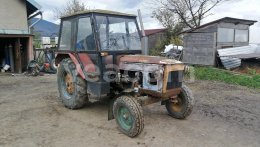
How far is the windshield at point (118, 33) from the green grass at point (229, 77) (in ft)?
18.1

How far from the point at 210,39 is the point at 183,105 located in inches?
363

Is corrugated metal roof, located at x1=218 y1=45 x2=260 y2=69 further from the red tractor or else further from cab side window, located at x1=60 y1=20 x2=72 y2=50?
cab side window, located at x1=60 y1=20 x2=72 y2=50

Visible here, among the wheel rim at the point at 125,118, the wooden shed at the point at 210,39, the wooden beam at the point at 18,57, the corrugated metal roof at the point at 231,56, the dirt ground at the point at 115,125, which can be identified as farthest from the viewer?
the wooden shed at the point at 210,39

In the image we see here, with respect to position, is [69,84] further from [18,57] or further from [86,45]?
[18,57]

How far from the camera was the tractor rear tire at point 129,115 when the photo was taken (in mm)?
4613

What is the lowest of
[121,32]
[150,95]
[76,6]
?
[150,95]

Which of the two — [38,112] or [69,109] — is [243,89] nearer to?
[69,109]

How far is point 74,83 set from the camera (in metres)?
6.15

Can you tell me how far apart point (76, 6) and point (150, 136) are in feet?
90.0

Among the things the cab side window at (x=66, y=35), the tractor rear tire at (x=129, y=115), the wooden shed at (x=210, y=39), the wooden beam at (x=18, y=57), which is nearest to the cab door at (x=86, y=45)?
the cab side window at (x=66, y=35)

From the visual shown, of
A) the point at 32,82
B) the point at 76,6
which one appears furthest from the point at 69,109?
the point at 76,6

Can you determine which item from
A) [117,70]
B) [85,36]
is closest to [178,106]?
[117,70]

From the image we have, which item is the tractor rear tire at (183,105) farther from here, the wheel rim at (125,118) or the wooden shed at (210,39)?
the wooden shed at (210,39)

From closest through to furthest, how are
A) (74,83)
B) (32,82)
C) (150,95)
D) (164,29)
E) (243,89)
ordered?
(150,95) → (74,83) → (243,89) → (32,82) → (164,29)
